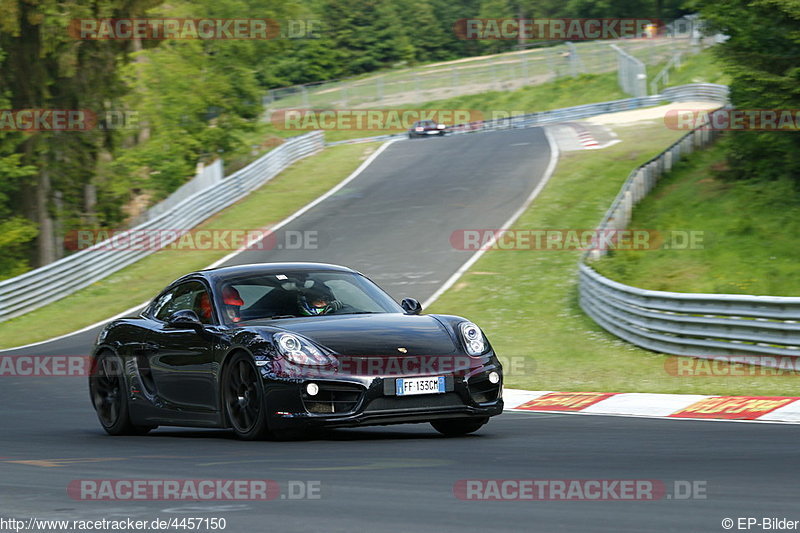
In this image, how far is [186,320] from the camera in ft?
31.5

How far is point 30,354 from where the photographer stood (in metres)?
21.4

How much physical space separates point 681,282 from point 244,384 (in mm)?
14021

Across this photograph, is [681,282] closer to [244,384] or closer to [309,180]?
[244,384]

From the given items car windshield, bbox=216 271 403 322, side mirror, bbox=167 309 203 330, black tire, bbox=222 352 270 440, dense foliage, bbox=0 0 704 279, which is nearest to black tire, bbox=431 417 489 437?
car windshield, bbox=216 271 403 322

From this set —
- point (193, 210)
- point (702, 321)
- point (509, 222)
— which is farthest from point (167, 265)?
point (702, 321)

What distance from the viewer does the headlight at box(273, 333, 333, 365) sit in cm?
877

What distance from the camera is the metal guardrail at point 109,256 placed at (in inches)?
1075

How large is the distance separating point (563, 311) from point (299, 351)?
13.6 m

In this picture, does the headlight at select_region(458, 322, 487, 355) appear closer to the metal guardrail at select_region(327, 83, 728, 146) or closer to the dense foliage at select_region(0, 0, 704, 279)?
the dense foliage at select_region(0, 0, 704, 279)

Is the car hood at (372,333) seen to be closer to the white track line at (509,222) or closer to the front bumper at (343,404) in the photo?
the front bumper at (343,404)

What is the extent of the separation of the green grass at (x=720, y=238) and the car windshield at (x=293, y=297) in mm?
11363

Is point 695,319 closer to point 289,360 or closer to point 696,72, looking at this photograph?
point 289,360

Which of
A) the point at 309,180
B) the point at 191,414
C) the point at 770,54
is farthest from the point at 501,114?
the point at 191,414

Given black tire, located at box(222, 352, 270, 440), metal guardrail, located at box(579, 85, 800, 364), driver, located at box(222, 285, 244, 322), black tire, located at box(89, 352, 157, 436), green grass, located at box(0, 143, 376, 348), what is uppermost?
driver, located at box(222, 285, 244, 322)
